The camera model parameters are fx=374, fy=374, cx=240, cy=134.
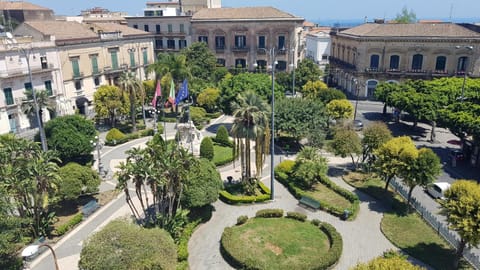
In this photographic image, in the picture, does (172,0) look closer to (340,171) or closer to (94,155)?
(94,155)

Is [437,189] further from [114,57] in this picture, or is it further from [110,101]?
[114,57]

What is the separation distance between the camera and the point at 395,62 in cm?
6312

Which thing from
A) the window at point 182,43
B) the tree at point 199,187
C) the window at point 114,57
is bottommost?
the tree at point 199,187

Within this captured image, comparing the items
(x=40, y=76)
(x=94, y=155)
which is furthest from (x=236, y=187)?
(x=40, y=76)

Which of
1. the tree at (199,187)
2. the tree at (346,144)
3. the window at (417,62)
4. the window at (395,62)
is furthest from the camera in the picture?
the window at (395,62)

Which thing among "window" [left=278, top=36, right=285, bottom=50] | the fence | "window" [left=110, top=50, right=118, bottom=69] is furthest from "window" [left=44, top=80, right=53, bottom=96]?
the fence

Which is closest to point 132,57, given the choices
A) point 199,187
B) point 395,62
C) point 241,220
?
point 395,62

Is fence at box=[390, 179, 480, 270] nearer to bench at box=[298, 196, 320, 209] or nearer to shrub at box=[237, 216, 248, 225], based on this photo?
bench at box=[298, 196, 320, 209]

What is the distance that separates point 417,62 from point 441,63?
141 inches

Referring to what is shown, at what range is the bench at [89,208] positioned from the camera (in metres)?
29.4

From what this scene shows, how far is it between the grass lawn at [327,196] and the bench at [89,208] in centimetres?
1780

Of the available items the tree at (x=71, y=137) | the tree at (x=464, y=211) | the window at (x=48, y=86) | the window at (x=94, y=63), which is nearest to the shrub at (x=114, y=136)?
the tree at (x=71, y=137)

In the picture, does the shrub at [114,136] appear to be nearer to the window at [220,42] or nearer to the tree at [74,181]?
the tree at [74,181]

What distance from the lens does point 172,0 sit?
102 m
